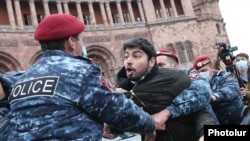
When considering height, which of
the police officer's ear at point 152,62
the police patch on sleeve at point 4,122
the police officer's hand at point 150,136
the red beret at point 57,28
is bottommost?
the police officer's hand at point 150,136

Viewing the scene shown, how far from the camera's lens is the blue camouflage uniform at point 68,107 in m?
2.06

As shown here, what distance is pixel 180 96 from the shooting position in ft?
8.17

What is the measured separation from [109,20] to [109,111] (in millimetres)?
27819

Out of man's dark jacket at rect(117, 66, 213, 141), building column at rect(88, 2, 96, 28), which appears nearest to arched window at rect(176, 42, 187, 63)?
building column at rect(88, 2, 96, 28)

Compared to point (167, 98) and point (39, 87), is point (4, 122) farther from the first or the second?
point (167, 98)

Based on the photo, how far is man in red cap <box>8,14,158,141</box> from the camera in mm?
2062

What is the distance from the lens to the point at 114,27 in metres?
28.8

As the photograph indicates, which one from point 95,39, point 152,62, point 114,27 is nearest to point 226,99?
point 152,62

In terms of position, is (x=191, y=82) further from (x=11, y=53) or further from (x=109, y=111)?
(x=11, y=53)

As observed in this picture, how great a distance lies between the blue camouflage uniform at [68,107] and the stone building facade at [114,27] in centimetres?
2188

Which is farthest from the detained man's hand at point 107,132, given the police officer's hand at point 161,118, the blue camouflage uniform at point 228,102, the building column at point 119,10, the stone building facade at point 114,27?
the building column at point 119,10

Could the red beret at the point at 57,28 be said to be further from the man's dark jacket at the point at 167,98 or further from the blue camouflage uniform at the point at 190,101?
the blue camouflage uniform at the point at 190,101

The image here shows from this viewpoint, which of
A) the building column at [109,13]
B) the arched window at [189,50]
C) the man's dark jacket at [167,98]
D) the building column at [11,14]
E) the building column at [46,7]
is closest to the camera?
the man's dark jacket at [167,98]

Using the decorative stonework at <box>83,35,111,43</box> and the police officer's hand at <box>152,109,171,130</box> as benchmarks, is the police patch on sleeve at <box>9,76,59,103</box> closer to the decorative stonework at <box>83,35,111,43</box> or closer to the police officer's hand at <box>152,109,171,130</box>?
the police officer's hand at <box>152,109,171,130</box>
